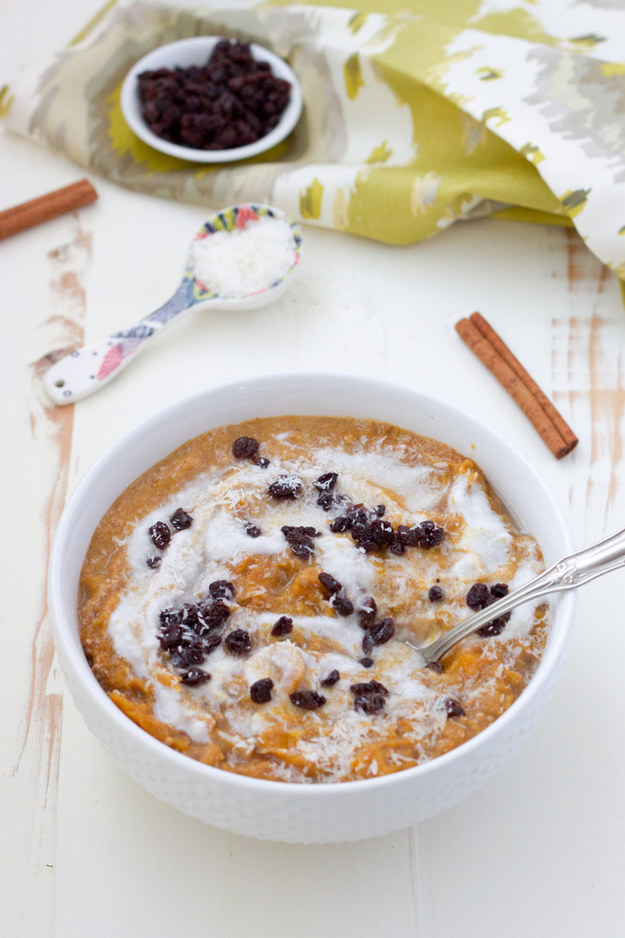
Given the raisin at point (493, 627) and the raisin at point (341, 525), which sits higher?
the raisin at point (341, 525)

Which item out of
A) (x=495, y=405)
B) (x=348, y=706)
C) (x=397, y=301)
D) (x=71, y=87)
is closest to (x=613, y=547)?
(x=348, y=706)

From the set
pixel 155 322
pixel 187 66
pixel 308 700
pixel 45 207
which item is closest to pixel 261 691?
pixel 308 700

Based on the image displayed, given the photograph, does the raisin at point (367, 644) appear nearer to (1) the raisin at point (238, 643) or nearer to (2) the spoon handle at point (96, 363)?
(1) the raisin at point (238, 643)

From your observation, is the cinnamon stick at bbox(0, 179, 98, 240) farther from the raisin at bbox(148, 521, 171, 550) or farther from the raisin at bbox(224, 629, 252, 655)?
the raisin at bbox(224, 629, 252, 655)

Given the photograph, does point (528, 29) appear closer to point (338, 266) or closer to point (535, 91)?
point (535, 91)

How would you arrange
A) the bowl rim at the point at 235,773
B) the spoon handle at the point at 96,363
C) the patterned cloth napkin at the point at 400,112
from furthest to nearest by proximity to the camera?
the patterned cloth napkin at the point at 400,112 → the spoon handle at the point at 96,363 → the bowl rim at the point at 235,773

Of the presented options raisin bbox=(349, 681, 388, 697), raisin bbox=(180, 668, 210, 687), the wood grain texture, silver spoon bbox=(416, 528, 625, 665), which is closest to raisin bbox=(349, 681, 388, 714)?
raisin bbox=(349, 681, 388, 697)

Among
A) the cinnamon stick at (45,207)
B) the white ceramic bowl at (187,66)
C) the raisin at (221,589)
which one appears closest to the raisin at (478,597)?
the raisin at (221,589)
